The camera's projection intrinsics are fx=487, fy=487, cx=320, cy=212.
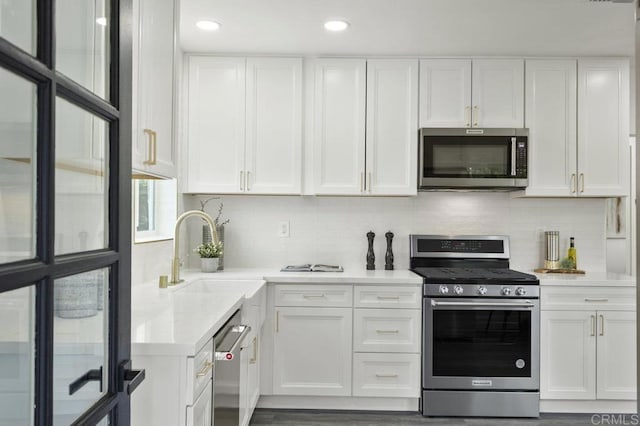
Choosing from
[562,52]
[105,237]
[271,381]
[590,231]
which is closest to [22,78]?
[105,237]

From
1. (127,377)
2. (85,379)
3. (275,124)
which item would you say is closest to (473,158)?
(275,124)

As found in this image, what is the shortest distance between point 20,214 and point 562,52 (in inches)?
140

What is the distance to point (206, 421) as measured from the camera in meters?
1.67

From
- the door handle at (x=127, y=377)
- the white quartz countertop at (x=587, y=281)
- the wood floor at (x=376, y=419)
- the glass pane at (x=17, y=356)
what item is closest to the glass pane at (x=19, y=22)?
the glass pane at (x=17, y=356)

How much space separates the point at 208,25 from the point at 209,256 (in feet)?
4.91

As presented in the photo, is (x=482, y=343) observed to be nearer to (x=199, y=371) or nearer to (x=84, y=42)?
(x=199, y=371)

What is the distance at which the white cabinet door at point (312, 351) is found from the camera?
10.4ft

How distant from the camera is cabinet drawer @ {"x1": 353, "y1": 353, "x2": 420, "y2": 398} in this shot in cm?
316

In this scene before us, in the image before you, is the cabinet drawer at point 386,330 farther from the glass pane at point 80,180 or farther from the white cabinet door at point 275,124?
the glass pane at point 80,180

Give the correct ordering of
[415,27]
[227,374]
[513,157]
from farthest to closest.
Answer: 1. [513,157]
2. [415,27]
3. [227,374]

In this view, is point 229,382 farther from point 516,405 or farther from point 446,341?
point 516,405

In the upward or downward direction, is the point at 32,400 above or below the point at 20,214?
below

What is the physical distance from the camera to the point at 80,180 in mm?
931

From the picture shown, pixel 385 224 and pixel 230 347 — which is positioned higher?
pixel 385 224
